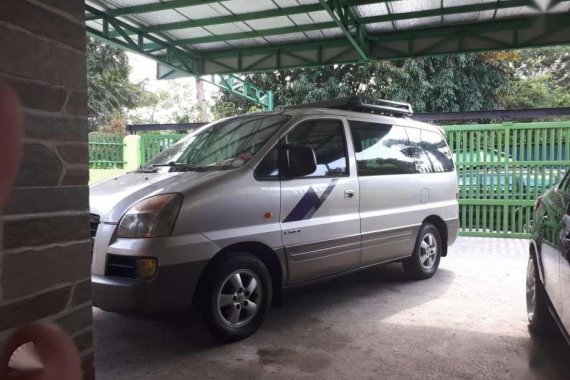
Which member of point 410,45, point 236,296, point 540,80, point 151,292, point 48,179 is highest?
point 540,80

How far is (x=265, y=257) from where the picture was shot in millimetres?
4168

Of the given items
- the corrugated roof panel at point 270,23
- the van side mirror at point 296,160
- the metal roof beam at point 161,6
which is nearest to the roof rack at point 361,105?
the van side mirror at point 296,160

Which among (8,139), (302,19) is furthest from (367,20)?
(8,139)

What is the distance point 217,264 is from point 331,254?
1.28 meters

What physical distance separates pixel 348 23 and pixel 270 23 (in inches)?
53.3

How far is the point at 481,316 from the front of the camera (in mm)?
4590

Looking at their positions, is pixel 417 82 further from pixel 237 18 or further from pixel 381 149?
pixel 381 149

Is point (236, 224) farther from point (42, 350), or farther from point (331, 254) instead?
point (42, 350)

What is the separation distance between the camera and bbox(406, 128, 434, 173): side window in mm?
5820

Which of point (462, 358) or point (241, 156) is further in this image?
point (241, 156)

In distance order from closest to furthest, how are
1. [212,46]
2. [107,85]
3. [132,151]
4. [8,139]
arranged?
[8,139]
[212,46]
[132,151]
[107,85]

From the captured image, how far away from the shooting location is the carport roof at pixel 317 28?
7.40 m

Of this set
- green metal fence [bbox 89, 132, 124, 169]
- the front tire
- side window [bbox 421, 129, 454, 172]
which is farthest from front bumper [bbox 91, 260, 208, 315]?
green metal fence [bbox 89, 132, 124, 169]

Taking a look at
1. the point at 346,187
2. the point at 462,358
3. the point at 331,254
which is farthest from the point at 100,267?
the point at 462,358
